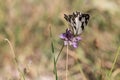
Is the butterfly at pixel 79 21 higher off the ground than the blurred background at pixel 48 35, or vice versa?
the butterfly at pixel 79 21

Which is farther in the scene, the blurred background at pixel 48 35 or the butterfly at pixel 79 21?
the blurred background at pixel 48 35

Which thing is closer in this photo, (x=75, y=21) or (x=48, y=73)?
(x=75, y=21)

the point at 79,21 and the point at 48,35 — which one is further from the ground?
the point at 79,21

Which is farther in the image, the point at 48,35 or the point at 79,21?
the point at 48,35

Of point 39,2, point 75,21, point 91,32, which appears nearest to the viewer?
point 75,21

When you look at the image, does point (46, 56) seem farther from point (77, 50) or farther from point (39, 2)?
point (39, 2)

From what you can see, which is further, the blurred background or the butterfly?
the blurred background

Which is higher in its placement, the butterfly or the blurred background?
the butterfly

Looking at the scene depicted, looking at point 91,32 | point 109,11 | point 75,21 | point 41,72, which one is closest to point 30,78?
point 41,72
